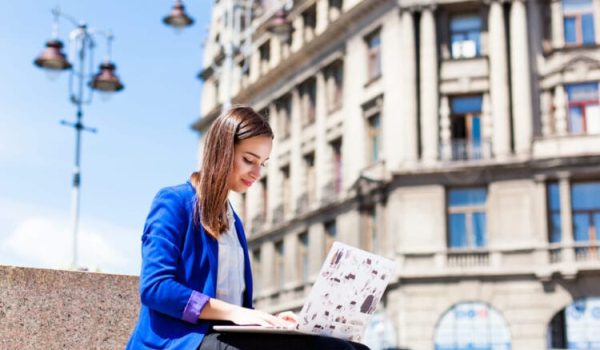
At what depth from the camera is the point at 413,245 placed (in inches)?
1228

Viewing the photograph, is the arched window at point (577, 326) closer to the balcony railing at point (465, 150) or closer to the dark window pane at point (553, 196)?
the dark window pane at point (553, 196)

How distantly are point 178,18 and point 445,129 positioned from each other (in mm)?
12330

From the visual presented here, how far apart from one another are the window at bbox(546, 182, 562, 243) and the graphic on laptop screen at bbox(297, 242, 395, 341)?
27.2 m

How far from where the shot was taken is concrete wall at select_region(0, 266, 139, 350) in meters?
5.53

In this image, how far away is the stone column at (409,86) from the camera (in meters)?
31.9

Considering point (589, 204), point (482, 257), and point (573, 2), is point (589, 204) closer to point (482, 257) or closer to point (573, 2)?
point (482, 257)

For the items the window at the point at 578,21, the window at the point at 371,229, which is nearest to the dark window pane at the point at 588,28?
the window at the point at 578,21

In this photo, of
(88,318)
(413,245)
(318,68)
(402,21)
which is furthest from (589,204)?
(88,318)

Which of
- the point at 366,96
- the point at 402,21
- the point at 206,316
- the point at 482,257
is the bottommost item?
the point at 206,316

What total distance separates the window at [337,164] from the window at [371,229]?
2312 millimetres

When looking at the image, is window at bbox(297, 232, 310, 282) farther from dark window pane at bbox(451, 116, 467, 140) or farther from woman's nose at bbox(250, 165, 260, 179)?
woman's nose at bbox(250, 165, 260, 179)

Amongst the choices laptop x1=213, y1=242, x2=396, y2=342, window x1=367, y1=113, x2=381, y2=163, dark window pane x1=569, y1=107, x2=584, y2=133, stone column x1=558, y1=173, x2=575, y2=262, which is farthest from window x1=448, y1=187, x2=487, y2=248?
laptop x1=213, y1=242, x2=396, y2=342

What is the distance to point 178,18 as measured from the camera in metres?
22.1

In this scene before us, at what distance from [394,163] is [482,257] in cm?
413
